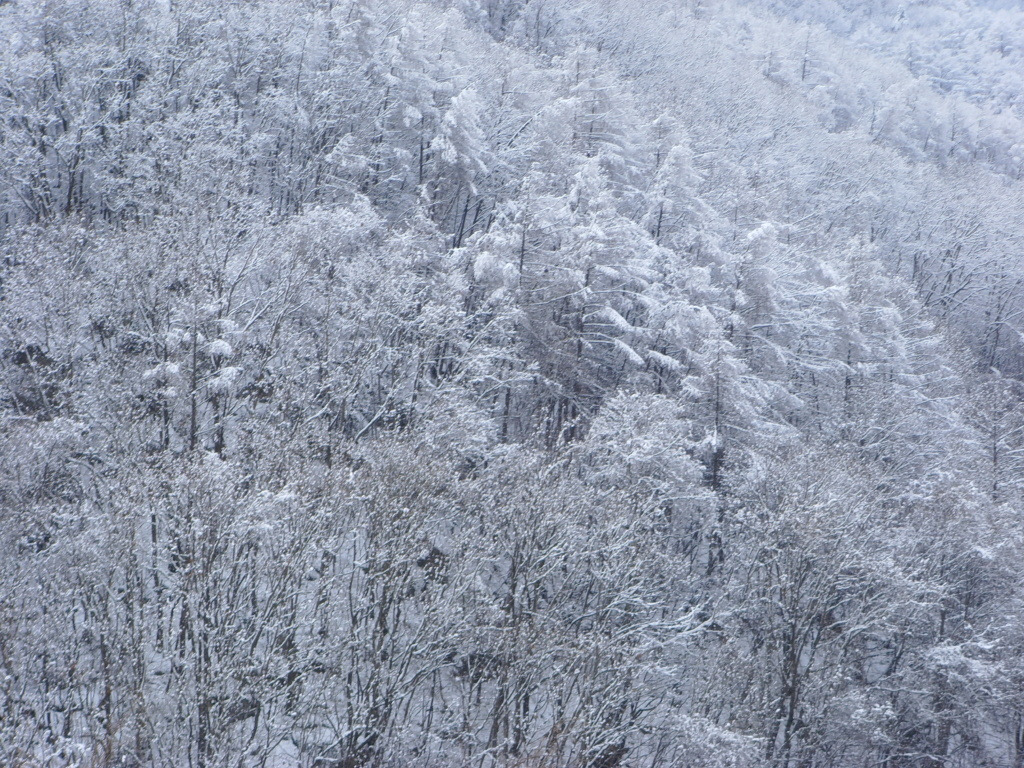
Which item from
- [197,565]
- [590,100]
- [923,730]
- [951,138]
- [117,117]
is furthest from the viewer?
[951,138]

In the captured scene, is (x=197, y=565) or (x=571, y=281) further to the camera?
(x=571, y=281)

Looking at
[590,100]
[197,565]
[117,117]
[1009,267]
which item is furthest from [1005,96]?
[197,565]

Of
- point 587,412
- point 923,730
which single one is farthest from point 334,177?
point 923,730

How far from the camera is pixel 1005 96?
89.1 m

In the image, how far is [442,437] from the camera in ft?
60.4

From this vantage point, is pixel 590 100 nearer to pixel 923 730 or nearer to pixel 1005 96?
pixel 923 730

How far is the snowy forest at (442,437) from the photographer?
13.1 m

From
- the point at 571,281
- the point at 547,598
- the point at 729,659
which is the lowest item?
the point at 729,659

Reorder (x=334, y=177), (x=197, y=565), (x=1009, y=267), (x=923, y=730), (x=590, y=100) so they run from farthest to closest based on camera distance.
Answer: (x=1009, y=267) < (x=590, y=100) < (x=334, y=177) < (x=923, y=730) < (x=197, y=565)

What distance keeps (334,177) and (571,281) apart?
420 inches

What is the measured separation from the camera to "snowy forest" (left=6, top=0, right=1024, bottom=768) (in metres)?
13.1

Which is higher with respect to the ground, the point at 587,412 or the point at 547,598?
the point at 587,412

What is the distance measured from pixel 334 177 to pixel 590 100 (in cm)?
1083

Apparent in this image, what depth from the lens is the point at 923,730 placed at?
910 inches
